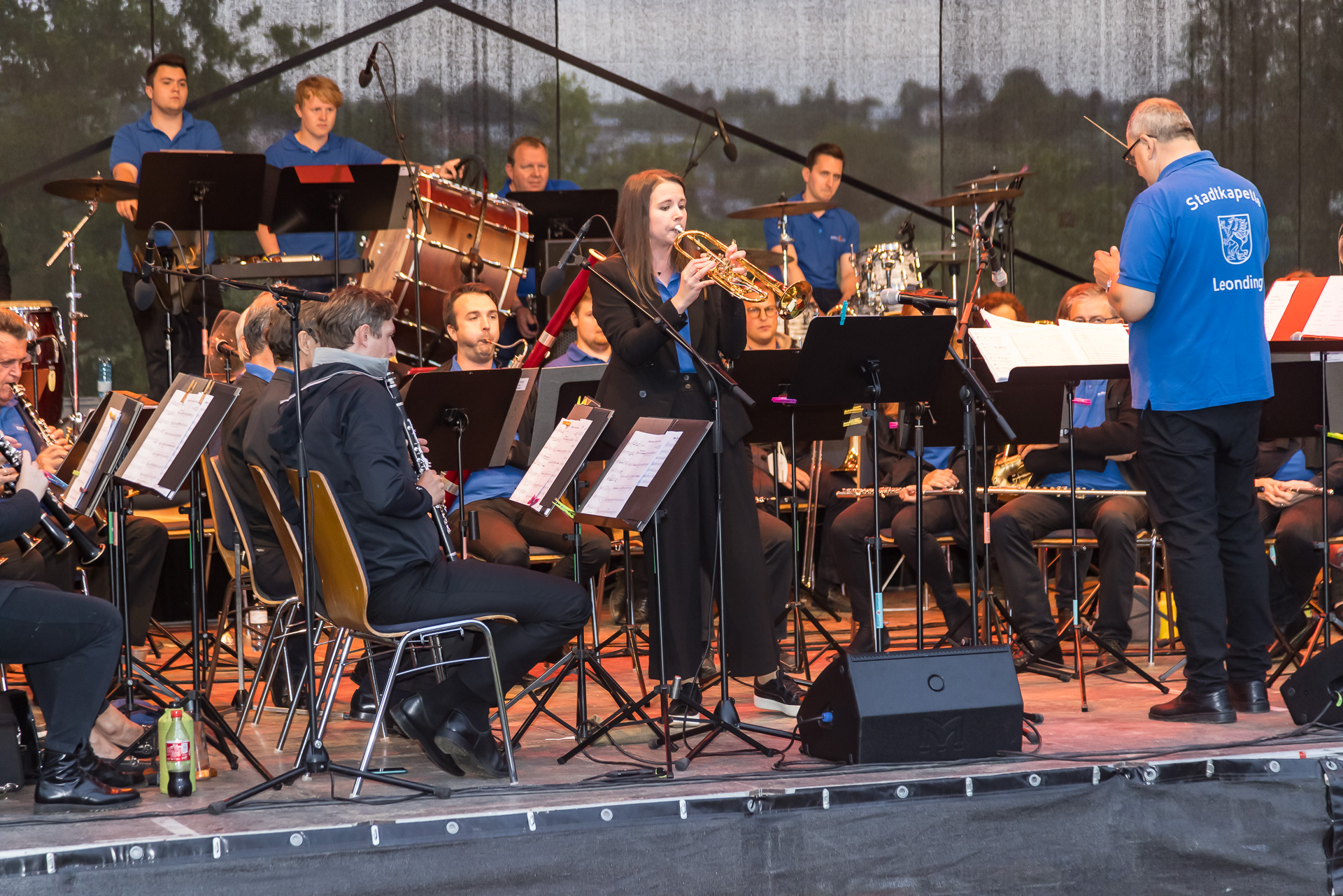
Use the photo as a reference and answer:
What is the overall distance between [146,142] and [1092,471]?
5.09 meters

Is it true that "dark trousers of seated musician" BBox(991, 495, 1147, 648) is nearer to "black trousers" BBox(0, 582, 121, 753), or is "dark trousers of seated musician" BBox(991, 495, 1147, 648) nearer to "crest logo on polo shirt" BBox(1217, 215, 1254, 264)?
"crest logo on polo shirt" BBox(1217, 215, 1254, 264)

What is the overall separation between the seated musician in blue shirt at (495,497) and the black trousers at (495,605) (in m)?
1.50

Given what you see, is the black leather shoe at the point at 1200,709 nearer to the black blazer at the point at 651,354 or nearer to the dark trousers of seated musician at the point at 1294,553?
the dark trousers of seated musician at the point at 1294,553

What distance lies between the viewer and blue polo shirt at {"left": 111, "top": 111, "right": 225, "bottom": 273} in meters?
7.17

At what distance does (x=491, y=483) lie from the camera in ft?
18.7

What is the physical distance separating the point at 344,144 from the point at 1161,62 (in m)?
5.61

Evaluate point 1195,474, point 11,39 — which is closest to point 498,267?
point 11,39

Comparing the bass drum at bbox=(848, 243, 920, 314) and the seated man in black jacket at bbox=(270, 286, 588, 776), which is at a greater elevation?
the bass drum at bbox=(848, 243, 920, 314)

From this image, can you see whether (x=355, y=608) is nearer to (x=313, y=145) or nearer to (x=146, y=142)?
(x=313, y=145)

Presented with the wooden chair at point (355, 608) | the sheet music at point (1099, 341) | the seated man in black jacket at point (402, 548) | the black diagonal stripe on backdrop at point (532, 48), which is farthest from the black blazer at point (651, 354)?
the black diagonal stripe on backdrop at point (532, 48)

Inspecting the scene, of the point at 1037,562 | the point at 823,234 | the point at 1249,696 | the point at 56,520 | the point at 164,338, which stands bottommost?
the point at 1249,696

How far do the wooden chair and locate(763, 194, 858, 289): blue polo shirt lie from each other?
207 inches

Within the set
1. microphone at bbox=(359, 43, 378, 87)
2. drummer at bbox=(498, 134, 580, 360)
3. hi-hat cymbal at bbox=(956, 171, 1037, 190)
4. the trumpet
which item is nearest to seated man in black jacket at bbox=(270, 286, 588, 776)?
the trumpet

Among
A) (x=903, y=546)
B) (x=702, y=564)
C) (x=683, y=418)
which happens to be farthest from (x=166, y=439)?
(x=903, y=546)
